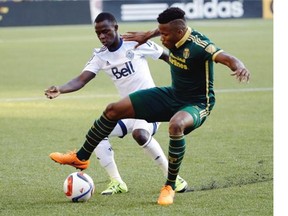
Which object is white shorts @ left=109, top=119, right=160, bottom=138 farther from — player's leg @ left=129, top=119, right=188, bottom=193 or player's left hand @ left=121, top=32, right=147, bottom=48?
player's left hand @ left=121, top=32, right=147, bottom=48

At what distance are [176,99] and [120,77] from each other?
3.30 feet

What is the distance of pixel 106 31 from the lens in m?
8.58

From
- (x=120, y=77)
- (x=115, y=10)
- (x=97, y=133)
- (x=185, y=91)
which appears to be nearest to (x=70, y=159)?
(x=97, y=133)

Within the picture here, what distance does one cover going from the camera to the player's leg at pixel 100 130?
26.5ft

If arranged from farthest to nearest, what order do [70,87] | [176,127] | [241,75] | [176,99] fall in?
[70,87] < [176,99] < [176,127] < [241,75]

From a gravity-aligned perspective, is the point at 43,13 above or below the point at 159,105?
below

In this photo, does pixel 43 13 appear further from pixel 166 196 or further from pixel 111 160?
pixel 166 196

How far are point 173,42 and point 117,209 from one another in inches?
65.7

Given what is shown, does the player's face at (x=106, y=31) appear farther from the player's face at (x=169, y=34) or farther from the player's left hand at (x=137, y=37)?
the player's face at (x=169, y=34)

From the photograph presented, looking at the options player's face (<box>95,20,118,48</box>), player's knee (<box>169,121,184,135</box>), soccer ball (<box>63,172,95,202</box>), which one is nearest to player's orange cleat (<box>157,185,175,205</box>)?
player's knee (<box>169,121,184,135</box>)

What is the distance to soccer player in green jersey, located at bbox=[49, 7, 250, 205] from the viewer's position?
780cm

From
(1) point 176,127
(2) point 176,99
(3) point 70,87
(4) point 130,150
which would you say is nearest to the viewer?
(1) point 176,127

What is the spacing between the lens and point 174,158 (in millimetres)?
7824
